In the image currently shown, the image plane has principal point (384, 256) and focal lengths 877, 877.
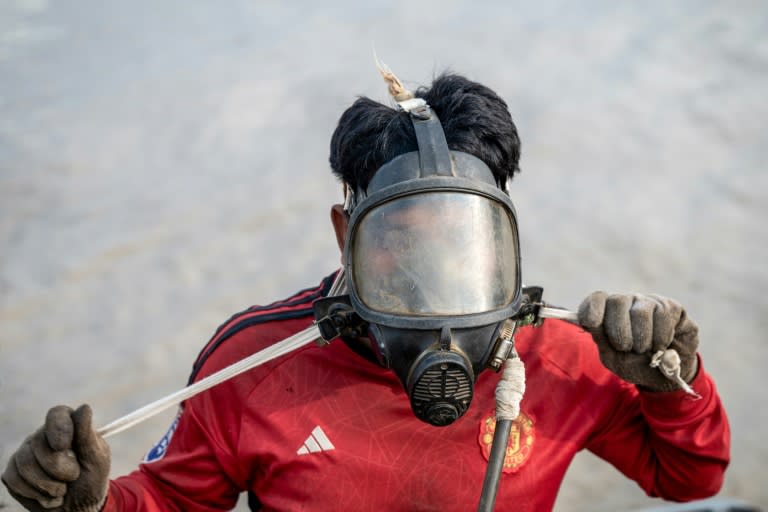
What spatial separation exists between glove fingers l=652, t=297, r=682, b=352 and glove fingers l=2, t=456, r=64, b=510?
1378 mm

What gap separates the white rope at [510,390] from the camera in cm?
203

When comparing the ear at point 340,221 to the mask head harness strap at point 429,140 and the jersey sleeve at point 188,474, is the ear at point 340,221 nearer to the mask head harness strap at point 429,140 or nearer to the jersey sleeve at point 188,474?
the mask head harness strap at point 429,140

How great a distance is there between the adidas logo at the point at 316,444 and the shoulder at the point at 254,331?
0.93 ft

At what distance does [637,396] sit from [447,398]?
27.7 inches

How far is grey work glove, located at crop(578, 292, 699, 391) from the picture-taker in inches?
77.8

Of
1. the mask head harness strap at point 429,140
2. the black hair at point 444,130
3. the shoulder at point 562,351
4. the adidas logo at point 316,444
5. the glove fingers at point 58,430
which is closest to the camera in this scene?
the glove fingers at point 58,430

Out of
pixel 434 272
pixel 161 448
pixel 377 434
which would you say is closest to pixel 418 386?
pixel 434 272

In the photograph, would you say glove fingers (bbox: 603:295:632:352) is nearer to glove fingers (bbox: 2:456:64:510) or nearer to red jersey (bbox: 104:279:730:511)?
red jersey (bbox: 104:279:730:511)

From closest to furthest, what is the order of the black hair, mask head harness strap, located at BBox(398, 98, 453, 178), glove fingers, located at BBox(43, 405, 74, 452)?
glove fingers, located at BBox(43, 405, 74, 452) → mask head harness strap, located at BBox(398, 98, 453, 178) → the black hair

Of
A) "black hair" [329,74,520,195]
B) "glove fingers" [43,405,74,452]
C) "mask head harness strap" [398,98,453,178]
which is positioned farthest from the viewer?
"black hair" [329,74,520,195]

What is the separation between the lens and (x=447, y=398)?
6.32ft

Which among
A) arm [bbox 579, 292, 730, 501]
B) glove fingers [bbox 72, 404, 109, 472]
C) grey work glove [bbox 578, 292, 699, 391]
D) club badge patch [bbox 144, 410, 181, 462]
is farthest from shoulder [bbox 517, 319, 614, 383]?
glove fingers [bbox 72, 404, 109, 472]

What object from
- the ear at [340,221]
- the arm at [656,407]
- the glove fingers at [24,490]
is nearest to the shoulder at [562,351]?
the arm at [656,407]

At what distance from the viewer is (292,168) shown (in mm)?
6020
